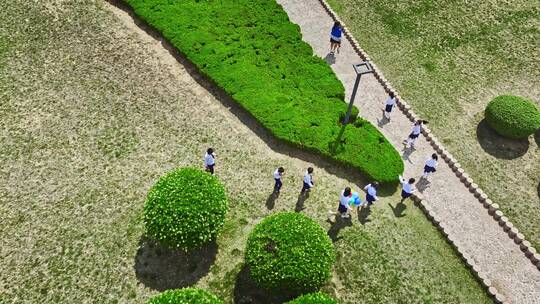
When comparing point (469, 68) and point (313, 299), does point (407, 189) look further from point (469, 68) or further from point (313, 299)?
point (469, 68)

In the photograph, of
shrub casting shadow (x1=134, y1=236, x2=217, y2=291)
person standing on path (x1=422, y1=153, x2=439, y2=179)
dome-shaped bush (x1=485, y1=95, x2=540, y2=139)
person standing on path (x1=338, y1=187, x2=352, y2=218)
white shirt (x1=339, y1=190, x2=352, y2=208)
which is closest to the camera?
shrub casting shadow (x1=134, y1=236, x2=217, y2=291)

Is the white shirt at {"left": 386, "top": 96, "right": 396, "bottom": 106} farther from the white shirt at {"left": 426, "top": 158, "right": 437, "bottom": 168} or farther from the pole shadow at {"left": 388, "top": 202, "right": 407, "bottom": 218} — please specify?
the pole shadow at {"left": 388, "top": 202, "right": 407, "bottom": 218}

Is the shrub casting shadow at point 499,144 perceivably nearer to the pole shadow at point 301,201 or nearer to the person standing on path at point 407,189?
the person standing on path at point 407,189

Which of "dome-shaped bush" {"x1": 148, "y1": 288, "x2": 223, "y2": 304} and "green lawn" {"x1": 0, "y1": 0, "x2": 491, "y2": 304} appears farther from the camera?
"green lawn" {"x1": 0, "y1": 0, "x2": 491, "y2": 304}

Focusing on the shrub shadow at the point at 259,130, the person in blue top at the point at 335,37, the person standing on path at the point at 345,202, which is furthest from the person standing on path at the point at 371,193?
the person in blue top at the point at 335,37

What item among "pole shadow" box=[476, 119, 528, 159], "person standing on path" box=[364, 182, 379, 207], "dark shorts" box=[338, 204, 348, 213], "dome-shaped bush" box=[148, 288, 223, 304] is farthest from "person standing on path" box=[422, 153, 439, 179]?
"dome-shaped bush" box=[148, 288, 223, 304]

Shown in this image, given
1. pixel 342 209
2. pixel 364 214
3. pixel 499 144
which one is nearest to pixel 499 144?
pixel 499 144
